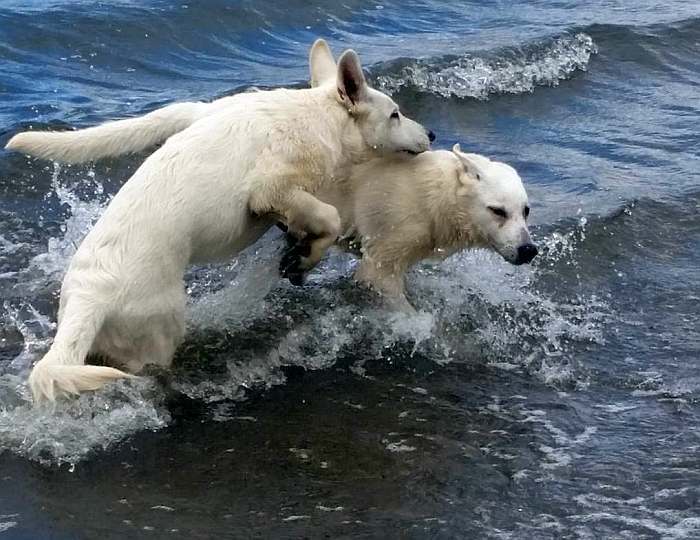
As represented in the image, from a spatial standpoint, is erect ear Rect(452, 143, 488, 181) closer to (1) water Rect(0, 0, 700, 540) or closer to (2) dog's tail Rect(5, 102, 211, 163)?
(1) water Rect(0, 0, 700, 540)

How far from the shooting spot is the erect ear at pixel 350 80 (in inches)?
277

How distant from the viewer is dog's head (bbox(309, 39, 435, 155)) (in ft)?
23.3

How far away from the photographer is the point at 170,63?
14031mm

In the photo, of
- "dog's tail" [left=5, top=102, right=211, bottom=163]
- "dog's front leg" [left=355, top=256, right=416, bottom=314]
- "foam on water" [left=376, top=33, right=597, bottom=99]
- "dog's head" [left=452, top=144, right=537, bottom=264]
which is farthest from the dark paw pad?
"foam on water" [left=376, top=33, right=597, bottom=99]

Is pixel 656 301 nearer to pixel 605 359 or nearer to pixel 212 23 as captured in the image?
pixel 605 359

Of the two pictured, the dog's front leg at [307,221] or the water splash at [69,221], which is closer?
the dog's front leg at [307,221]

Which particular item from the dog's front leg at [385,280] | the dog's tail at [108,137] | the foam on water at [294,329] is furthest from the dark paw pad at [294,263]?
the dog's tail at [108,137]

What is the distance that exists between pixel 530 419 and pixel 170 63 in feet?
29.2

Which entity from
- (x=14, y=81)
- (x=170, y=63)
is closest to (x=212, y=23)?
(x=170, y=63)

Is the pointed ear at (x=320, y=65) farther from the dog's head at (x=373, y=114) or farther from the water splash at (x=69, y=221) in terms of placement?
the water splash at (x=69, y=221)

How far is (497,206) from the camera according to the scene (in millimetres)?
7289

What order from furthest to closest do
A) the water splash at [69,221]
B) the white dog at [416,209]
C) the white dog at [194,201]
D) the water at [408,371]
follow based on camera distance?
the water splash at [69,221] → the white dog at [416,209] → the white dog at [194,201] → the water at [408,371]

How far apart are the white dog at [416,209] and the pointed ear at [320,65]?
2.32 ft

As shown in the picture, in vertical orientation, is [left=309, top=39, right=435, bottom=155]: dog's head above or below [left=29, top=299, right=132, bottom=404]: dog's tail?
above
